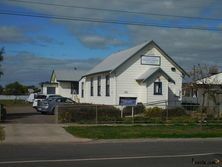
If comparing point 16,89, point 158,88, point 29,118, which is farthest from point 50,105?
point 16,89

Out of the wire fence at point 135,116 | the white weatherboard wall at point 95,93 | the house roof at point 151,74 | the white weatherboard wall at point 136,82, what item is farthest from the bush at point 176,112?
the white weatherboard wall at point 95,93

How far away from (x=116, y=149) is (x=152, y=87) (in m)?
22.9

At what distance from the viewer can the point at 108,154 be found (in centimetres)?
1656

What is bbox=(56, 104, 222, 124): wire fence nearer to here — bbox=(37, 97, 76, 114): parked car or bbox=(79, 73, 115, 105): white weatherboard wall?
bbox=(79, 73, 115, 105): white weatherboard wall

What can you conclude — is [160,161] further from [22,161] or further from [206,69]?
[206,69]

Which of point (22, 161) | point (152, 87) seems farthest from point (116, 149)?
point (152, 87)

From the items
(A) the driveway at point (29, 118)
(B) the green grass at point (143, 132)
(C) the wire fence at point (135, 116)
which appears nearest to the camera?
(B) the green grass at point (143, 132)

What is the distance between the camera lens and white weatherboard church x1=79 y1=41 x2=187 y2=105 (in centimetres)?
4088

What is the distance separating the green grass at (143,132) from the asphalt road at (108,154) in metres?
2.22

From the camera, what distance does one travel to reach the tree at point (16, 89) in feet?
373

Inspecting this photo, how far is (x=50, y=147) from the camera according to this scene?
1883 cm

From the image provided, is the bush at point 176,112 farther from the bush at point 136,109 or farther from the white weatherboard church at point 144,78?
the white weatherboard church at point 144,78

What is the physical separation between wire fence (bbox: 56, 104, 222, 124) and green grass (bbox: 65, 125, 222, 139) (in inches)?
68.4

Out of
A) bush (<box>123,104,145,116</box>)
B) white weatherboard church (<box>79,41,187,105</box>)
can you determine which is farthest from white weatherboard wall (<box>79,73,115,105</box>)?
bush (<box>123,104,145,116</box>)
